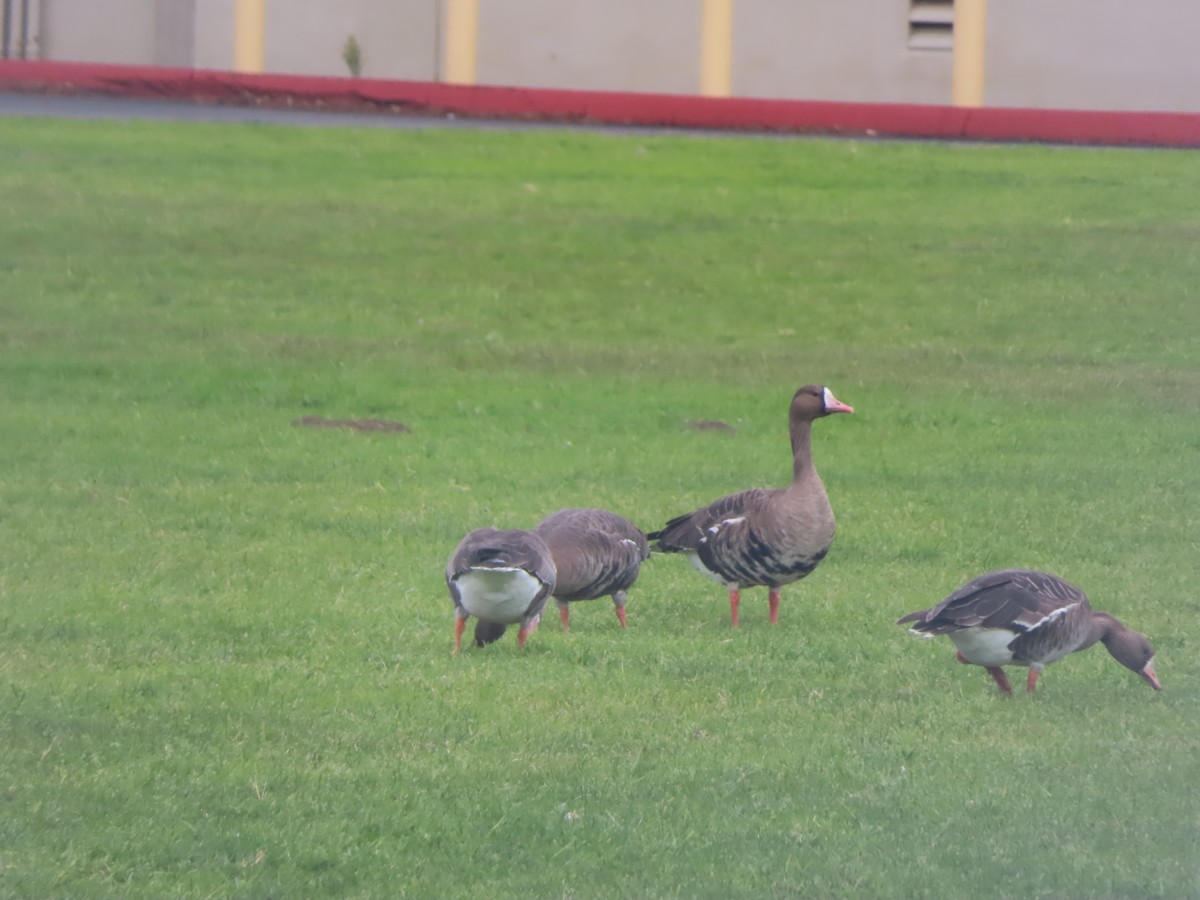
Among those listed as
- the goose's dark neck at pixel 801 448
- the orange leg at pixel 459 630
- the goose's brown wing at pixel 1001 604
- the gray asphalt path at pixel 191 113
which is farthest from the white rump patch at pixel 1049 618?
the gray asphalt path at pixel 191 113

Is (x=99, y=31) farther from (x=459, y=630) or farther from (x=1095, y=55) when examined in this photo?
(x=459, y=630)

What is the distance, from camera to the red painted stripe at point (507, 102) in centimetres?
2598

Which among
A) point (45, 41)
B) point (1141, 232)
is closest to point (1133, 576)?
point (1141, 232)

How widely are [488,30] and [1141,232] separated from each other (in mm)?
12563

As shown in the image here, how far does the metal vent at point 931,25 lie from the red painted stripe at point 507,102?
1.67 m

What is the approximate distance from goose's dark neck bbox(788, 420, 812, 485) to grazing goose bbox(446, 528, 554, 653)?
1901 mm

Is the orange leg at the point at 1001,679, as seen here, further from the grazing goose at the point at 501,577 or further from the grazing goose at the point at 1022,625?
the grazing goose at the point at 501,577

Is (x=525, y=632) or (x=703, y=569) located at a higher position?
(x=703, y=569)

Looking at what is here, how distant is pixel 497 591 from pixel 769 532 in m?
1.96

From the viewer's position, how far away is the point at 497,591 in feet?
25.9

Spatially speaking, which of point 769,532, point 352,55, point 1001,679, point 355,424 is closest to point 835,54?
point 352,55

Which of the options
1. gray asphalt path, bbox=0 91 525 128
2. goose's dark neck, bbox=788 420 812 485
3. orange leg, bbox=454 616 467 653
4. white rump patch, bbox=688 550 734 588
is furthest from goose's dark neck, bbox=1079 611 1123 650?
gray asphalt path, bbox=0 91 525 128

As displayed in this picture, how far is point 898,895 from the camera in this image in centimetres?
541

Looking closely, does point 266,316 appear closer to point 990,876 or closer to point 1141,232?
point 1141,232
